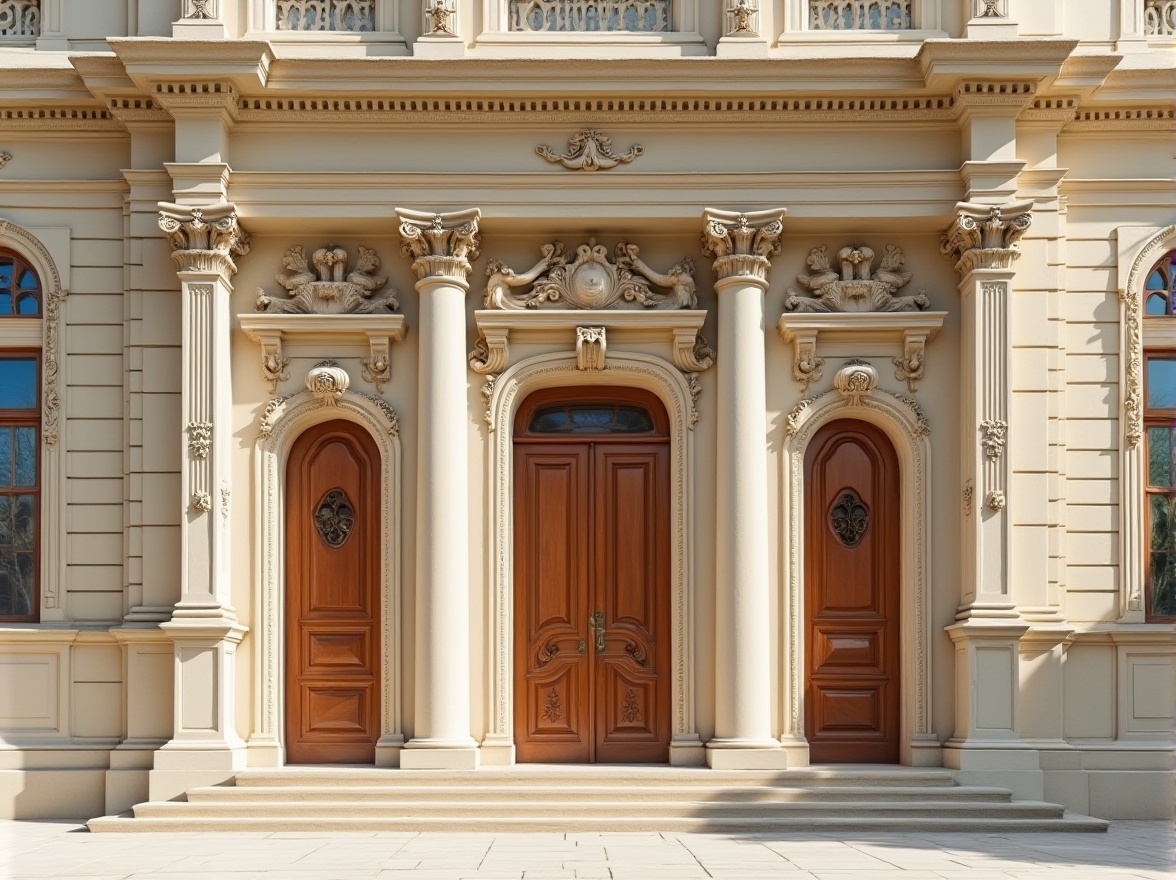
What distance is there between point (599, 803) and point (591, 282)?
15.3 feet

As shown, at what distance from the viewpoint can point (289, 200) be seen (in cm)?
1487

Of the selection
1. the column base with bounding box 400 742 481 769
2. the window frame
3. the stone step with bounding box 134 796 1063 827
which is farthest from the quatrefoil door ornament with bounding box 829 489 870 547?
the window frame

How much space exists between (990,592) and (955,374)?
2058 millimetres

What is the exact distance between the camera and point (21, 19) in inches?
607

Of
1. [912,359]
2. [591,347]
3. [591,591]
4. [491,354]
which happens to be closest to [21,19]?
[491,354]

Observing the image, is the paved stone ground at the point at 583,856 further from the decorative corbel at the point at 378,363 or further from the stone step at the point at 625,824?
the decorative corbel at the point at 378,363

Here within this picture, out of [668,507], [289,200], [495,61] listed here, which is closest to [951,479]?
[668,507]

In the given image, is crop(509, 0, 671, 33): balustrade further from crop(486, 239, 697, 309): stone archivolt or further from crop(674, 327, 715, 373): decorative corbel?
crop(674, 327, 715, 373): decorative corbel

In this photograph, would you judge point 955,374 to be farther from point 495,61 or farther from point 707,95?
point 495,61

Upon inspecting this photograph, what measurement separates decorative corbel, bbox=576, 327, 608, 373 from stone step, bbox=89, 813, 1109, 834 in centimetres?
411

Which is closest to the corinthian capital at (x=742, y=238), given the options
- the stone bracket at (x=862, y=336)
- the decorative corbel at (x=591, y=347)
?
the stone bracket at (x=862, y=336)

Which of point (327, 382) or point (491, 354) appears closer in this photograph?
point (327, 382)

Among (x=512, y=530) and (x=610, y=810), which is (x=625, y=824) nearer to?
(x=610, y=810)

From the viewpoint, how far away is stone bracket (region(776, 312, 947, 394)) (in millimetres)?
14945
